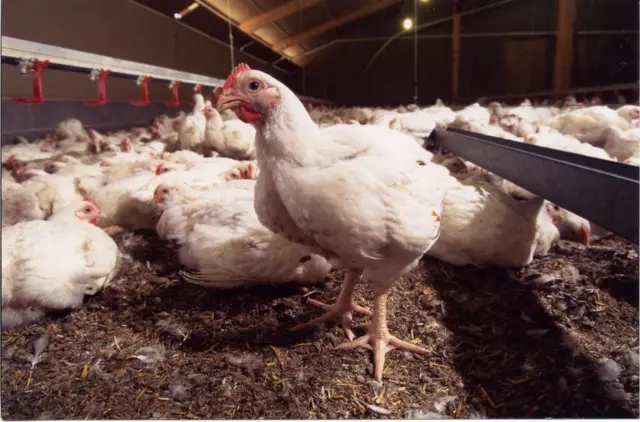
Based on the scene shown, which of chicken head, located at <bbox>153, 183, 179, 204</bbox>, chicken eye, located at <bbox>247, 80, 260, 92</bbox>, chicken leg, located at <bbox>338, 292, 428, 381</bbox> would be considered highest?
chicken eye, located at <bbox>247, 80, 260, 92</bbox>

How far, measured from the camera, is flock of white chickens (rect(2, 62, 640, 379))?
1.13m

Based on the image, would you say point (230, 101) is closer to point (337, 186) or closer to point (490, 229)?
point (337, 186)

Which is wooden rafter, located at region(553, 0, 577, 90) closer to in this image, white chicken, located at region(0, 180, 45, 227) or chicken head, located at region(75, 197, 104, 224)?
chicken head, located at region(75, 197, 104, 224)

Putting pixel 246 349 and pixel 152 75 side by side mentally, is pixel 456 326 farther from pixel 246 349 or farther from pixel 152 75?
pixel 152 75

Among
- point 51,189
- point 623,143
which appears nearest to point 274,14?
point 51,189

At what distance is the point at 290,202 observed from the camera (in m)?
1.13

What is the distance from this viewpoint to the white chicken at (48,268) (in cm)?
139

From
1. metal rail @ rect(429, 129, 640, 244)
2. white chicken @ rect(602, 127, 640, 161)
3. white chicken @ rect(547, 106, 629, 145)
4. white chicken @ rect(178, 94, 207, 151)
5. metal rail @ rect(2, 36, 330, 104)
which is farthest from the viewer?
white chicken @ rect(178, 94, 207, 151)

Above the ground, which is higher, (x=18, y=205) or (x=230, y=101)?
(x=230, y=101)

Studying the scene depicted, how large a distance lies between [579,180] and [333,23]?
99cm

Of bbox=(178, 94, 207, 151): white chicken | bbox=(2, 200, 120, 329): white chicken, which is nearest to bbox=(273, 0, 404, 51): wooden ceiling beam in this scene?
bbox=(2, 200, 120, 329): white chicken

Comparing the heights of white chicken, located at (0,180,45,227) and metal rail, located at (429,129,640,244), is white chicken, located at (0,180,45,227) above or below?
below

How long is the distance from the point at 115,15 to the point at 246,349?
6.88ft

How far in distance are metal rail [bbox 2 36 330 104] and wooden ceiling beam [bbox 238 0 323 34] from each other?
0.77ft
